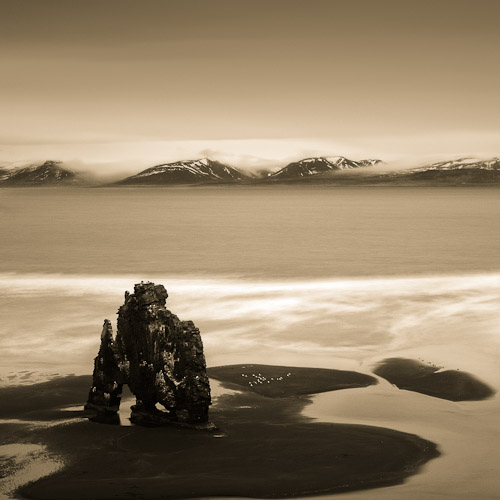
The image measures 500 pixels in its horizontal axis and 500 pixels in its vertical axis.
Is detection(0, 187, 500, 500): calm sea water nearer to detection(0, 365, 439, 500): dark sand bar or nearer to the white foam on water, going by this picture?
detection(0, 365, 439, 500): dark sand bar

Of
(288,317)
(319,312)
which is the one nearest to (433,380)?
(288,317)

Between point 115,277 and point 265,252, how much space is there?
27.0m

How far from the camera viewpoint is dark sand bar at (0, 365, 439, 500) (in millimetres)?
18969

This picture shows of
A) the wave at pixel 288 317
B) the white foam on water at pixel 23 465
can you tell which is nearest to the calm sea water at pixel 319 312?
the wave at pixel 288 317

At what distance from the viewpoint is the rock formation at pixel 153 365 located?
885 inches

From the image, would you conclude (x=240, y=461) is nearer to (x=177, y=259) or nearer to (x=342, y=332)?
(x=342, y=332)

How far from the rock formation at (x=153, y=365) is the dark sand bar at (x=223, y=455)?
1.81ft

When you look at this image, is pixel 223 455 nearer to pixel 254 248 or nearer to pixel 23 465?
pixel 23 465

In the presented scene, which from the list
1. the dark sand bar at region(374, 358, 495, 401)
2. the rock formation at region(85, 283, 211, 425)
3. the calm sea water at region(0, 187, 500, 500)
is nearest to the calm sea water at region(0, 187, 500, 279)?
the calm sea water at region(0, 187, 500, 500)

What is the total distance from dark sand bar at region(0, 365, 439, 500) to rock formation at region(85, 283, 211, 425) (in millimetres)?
553

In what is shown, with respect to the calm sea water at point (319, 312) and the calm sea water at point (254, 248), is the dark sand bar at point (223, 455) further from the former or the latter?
the calm sea water at point (254, 248)

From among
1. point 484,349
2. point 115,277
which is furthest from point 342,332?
point 115,277

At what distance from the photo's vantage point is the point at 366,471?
2002 centimetres

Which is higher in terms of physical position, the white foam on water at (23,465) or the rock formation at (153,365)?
the rock formation at (153,365)
